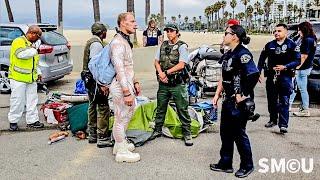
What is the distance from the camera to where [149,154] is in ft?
18.8

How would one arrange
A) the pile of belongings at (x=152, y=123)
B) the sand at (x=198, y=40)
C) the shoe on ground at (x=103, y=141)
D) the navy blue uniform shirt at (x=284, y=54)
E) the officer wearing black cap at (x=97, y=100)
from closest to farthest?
the officer wearing black cap at (x=97, y=100)
the shoe on ground at (x=103, y=141)
the pile of belongings at (x=152, y=123)
the navy blue uniform shirt at (x=284, y=54)
the sand at (x=198, y=40)

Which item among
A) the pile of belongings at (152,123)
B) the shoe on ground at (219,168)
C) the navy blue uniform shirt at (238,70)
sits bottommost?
the shoe on ground at (219,168)

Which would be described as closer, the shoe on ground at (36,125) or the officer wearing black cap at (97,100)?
the officer wearing black cap at (97,100)

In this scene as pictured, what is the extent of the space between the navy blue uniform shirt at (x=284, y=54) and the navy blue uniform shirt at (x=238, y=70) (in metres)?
1.72

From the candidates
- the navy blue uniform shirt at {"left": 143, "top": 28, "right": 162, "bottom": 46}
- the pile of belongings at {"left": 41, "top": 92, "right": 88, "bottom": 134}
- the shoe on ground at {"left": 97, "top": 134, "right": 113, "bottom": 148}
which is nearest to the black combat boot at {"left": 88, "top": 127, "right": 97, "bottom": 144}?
the shoe on ground at {"left": 97, "top": 134, "right": 113, "bottom": 148}

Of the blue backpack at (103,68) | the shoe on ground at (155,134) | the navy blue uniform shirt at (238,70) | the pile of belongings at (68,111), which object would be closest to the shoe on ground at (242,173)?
the navy blue uniform shirt at (238,70)

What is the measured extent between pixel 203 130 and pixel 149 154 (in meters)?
1.37

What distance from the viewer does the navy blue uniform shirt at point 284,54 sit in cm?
647

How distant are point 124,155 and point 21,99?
240cm

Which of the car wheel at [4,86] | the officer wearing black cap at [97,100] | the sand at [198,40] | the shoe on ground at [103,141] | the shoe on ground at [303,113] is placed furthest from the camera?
the sand at [198,40]

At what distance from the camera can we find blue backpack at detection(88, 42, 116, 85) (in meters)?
5.32

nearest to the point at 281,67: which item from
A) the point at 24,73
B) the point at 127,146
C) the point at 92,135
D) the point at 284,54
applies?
the point at 284,54

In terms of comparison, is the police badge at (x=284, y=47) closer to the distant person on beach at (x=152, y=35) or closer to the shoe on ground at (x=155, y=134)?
the shoe on ground at (x=155, y=134)

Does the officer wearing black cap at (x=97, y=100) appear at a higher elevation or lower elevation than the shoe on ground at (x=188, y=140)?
higher
